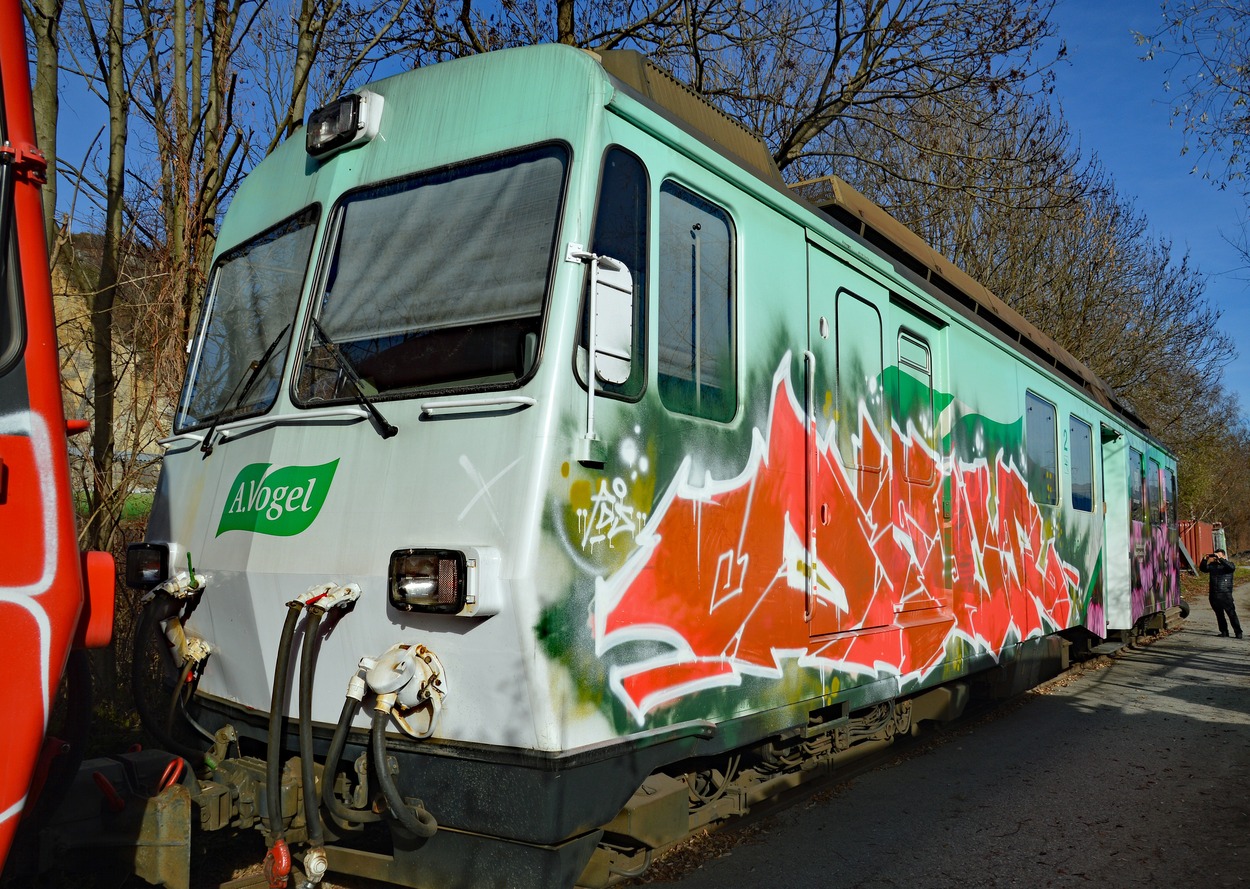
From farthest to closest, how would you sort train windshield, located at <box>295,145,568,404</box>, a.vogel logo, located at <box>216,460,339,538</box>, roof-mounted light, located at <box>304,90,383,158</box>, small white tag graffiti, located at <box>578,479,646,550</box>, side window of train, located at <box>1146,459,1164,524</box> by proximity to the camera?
side window of train, located at <box>1146,459,1164,524</box> → roof-mounted light, located at <box>304,90,383,158</box> → a.vogel logo, located at <box>216,460,339,538</box> → train windshield, located at <box>295,145,568,404</box> → small white tag graffiti, located at <box>578,479,646,550</box>

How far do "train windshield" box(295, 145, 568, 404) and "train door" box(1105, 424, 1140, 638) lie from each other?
30.7ft

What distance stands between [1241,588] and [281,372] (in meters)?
40.3

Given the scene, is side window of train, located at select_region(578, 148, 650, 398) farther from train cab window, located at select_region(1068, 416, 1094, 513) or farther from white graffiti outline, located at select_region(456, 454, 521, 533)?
train cab window, located at select_region(1068, 416, 1094, 513)

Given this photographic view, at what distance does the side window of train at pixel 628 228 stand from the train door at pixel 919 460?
2.39 meters

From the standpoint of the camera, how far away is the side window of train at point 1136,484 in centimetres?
1223

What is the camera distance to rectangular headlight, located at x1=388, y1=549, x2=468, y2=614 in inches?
125

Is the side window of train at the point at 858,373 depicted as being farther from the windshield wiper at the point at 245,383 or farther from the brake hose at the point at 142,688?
the brake hose at the point at 142,688

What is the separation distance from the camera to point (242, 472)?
3918mm

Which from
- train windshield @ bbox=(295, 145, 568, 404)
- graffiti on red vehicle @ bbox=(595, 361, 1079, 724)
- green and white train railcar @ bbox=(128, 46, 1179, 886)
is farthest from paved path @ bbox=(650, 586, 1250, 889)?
train windshield @ bbox=(295, 145, 568, 404)

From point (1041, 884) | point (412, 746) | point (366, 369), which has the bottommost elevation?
point (1041, 884)

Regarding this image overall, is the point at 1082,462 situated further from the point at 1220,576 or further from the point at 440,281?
the point at 1220,576

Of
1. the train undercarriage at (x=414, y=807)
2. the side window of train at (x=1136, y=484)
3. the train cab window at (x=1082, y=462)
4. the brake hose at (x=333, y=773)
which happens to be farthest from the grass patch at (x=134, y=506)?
the side window of train at (x=1136, y=484)

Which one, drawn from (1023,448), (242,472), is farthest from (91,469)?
(1023,448)

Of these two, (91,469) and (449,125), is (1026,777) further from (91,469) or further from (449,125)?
(91,469)
